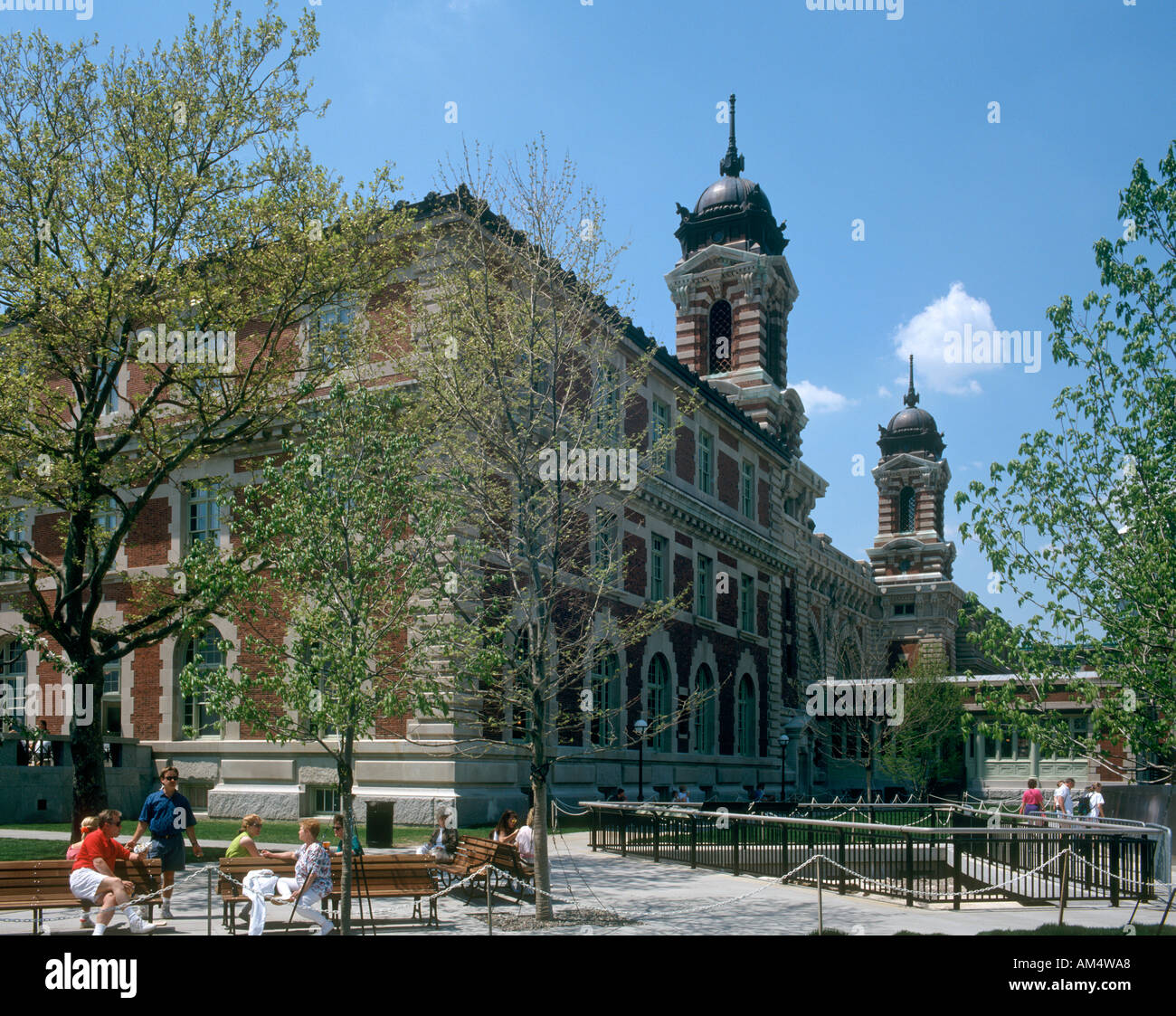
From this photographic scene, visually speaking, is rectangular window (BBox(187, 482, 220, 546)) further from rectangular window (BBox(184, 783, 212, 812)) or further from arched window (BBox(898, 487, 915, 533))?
arched window (BBox(898, 487, 915, 533))

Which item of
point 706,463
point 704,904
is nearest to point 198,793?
point 704,904

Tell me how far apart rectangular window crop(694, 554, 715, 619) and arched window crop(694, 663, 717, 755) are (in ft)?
7.43

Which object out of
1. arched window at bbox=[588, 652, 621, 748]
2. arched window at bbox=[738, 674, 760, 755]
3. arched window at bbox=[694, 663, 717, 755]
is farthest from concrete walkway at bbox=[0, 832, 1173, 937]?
arched window at bbox=[738, 674, 760, 755]

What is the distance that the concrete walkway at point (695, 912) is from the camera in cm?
1495

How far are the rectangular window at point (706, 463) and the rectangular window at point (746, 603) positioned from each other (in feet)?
17.4

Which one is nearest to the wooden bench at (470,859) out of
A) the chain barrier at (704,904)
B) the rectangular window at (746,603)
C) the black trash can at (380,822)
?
the chain barrier at (704,904)

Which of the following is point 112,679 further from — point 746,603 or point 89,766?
point 746,603

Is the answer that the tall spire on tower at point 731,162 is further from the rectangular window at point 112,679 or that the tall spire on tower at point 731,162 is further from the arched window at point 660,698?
the rectangular window at point 112,679

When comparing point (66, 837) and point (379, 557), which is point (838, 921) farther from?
point (66, 837)

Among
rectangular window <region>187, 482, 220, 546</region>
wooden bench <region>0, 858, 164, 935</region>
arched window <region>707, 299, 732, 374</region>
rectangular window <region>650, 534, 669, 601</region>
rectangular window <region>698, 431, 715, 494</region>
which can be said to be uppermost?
arched window <region>707, 299, 732, 374</region>

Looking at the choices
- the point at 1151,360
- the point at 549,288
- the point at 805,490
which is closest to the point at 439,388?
the point at 549,288

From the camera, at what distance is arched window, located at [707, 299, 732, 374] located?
66500 mm
